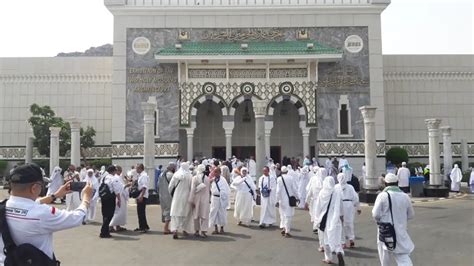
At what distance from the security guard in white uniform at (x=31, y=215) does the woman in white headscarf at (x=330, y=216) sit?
453 cm

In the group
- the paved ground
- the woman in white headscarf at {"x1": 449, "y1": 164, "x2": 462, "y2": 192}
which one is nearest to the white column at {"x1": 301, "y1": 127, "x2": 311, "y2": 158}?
the woman in white headscarf at {"x1": 449, "y1": 164, "x2": 462, "y2": 192}

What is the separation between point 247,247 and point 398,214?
3380mm

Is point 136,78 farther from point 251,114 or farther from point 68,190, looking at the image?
point 68,190

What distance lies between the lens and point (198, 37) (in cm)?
2434

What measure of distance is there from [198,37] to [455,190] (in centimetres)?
1467

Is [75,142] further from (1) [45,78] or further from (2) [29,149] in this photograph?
(1) [45,78]

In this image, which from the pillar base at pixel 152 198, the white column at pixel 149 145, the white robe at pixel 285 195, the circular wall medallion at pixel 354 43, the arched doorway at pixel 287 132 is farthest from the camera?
the arched doorway at pixel 287 132

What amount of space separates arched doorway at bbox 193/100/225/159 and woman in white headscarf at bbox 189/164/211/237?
17.1 meters

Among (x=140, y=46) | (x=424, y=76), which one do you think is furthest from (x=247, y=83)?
(x=424, y=76)

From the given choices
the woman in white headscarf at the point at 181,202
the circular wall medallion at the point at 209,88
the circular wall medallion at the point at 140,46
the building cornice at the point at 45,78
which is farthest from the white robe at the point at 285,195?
the building cornice at the point at 45,78

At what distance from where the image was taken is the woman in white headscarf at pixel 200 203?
9.19 m

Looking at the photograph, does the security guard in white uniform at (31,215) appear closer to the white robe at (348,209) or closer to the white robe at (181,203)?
the white robe at (348,209)

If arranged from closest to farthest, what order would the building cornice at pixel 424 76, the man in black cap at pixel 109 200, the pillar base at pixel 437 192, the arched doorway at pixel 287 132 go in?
1. the man in black cap at pixel 109 200
2. the pillar base at pixel 437 192
3. the arched doorway at pixel 287 132
4. the building cornice at pixel 424 76

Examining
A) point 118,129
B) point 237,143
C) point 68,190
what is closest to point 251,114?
point 237,143
